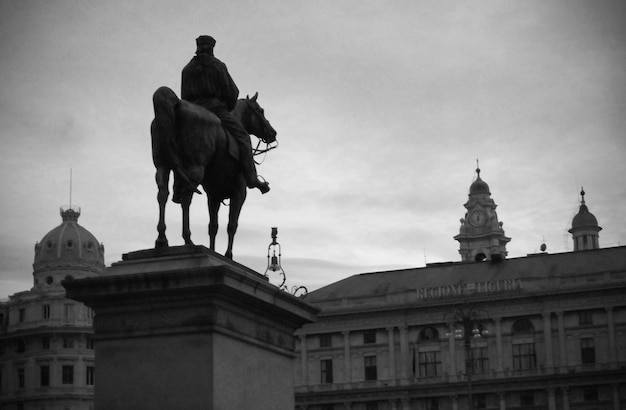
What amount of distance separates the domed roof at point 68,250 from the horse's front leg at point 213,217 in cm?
11187

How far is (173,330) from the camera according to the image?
13523 mm

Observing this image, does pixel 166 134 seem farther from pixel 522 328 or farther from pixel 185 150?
pixel 522 328

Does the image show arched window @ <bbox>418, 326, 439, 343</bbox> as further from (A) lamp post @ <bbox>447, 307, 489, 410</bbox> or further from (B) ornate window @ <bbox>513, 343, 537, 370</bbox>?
(A) lamp post @ <bbox>447, 307, 489, 410</bbox>

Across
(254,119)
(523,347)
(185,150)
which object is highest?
(523,347)

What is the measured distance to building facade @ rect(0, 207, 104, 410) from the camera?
122 m

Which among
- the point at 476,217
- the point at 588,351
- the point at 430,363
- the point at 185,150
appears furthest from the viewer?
the point at 476,217

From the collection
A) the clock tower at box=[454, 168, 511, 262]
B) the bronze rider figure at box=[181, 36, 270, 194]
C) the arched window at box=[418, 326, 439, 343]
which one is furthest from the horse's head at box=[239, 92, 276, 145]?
the clock tower at box=[454, 168, 511, 262]

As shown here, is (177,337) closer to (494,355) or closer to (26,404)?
(494,355)

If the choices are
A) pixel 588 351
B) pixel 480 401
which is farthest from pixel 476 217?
pixel 588 351

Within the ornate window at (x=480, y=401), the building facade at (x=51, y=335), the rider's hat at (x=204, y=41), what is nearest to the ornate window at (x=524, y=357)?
the ornate window at (x=480, y=401)

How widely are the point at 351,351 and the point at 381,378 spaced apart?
11.9ft

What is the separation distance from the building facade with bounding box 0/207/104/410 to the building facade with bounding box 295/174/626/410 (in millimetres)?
24039

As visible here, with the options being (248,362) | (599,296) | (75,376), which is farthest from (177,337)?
(75,376)

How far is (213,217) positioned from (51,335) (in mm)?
111200
